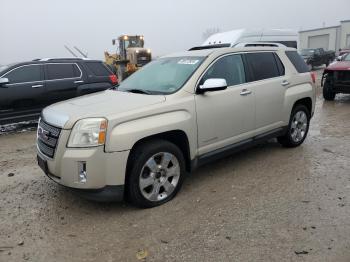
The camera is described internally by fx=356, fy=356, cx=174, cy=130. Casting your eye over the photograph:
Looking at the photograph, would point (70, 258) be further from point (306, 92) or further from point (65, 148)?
point (306, 92)

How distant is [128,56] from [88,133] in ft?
64.9

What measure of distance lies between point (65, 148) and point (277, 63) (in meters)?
3.67

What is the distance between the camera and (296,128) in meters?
6.12

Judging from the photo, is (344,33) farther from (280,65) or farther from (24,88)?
(24,88)

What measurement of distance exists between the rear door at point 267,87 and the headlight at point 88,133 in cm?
244

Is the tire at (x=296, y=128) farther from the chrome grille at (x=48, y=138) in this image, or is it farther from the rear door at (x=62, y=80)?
the rear door at (x=62, y=80)

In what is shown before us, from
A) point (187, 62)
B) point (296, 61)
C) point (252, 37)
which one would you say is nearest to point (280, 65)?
point (296, 61)

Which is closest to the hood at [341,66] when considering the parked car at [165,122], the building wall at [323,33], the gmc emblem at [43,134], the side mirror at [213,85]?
the parked car at [165,122]

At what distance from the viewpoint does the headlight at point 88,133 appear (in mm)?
3586

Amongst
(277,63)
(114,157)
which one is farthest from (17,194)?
(277,63)

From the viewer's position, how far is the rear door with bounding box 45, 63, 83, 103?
8.43m

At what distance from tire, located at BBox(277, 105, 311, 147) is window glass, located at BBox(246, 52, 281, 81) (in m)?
0.83

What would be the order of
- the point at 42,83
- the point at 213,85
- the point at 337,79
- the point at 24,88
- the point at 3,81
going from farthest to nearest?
the point at 337,79, the point at 42,83, the point at 24,88, the point at 3,81, the point at 213,85

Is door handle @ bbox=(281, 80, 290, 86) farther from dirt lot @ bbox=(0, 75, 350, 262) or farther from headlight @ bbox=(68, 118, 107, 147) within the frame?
headlight @ bbox=(68, 118, 107, 147)
